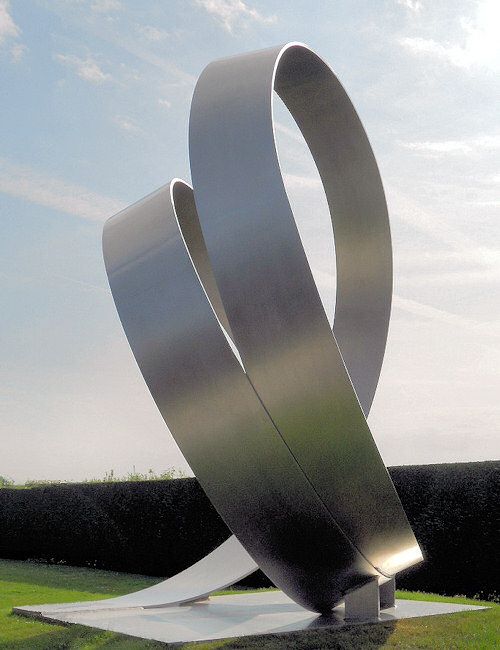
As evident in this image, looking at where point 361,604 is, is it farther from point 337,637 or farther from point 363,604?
point 337,637

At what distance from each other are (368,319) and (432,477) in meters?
4.72

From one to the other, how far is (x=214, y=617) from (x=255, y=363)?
403cm

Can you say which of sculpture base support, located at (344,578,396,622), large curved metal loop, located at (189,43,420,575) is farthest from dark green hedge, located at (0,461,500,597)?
large curved metal loop, located at (189,43,420,575)

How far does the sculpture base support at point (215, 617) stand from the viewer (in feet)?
30.9

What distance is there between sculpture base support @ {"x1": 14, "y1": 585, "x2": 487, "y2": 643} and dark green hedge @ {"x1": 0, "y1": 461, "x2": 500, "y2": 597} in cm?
349

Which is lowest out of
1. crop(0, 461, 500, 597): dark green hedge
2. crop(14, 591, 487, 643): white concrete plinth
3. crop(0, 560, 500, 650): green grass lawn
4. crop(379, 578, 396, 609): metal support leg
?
crop(0, 560, 500, 650): green grass lawn

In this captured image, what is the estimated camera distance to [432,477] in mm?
15852

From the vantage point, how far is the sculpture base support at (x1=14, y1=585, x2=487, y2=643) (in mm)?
9430

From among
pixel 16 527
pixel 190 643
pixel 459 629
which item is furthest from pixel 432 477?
pixel 16 527

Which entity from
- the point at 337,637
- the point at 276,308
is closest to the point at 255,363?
the point at 276,308

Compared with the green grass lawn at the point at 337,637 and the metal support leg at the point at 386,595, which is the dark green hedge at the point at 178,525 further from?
the metal support leg at the point at 386,595

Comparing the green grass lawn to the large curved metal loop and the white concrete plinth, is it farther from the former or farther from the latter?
the large curved metal loop

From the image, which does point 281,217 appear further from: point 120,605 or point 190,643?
point 120,605

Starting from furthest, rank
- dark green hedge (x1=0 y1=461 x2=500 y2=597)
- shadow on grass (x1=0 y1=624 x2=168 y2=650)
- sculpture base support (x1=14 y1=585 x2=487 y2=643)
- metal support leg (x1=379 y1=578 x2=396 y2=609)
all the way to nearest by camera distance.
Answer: dark green hedge (x1=0 y1=461 x2=500 y2=597), metal support leg (x1=379 y1=578 x2=396 y2=609), sculpture base support (x1=14 y1=585 x2=487 y2=643), shadow on grass (x1=0 y1=624 x2=168 y2=650)
